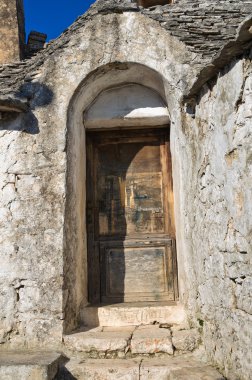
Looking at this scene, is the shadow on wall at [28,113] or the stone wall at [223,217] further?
the shadow on wall at [28,113]

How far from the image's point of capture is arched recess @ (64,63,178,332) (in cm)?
421

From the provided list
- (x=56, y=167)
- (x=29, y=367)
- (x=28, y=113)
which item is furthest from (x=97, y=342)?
(x=28, y=113)

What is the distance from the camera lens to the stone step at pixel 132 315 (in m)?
4.24

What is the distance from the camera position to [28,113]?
4430mm

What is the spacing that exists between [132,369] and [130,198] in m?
2.25

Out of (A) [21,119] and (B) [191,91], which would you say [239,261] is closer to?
(B) [191,91]

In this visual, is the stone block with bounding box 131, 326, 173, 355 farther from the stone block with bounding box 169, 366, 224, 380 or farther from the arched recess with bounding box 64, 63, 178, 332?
the arched recess with bounding box 64, 63, 178, 332

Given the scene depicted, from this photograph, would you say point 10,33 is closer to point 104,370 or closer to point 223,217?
point 223,217

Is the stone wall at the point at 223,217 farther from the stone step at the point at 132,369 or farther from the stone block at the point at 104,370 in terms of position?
the stone block at the point at 104,370

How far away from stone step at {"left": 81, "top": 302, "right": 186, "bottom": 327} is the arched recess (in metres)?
0.14

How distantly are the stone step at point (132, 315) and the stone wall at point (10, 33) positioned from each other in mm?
5423

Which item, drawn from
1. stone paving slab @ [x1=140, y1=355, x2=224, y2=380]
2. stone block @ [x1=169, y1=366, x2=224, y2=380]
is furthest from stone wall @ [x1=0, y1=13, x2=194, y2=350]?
stone block @ [x1=169, y1=366, x2=224, y2=380]

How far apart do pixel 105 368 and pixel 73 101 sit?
2.98 metres

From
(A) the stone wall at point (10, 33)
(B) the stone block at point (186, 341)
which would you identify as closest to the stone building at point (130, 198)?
(B) the stone block at point (186, 341)
